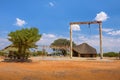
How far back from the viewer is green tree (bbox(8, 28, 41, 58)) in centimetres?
3316

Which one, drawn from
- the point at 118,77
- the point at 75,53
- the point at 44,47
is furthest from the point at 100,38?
the point at 118,77

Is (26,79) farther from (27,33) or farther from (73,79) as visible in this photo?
(27,33)

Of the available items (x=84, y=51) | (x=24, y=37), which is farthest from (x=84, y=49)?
(x=24, y=37)

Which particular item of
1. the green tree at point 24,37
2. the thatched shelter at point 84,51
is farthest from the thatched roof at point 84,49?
the green tree at point 24,37

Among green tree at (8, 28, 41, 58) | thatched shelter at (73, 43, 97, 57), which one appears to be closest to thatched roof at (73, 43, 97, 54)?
thatched shelter at (73, 43, 97, 57)

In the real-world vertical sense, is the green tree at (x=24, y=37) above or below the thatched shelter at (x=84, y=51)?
above

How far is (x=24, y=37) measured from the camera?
33.2 m

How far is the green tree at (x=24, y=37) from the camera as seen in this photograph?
33.2m

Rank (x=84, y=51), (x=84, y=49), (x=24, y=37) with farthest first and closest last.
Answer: (x=84, y=49) → (x=84, y=51) → (x=24, y=37)

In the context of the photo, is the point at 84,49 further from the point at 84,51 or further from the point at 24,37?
the point at 24,37

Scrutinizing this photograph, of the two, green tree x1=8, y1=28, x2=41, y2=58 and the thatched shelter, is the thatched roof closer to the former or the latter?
the thatched shelter

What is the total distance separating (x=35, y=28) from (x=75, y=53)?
105ft

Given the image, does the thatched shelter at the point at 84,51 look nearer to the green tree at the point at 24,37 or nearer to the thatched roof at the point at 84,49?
the thatched roof at the point at 84,49

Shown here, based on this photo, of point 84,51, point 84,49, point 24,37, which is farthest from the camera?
point 84,49
